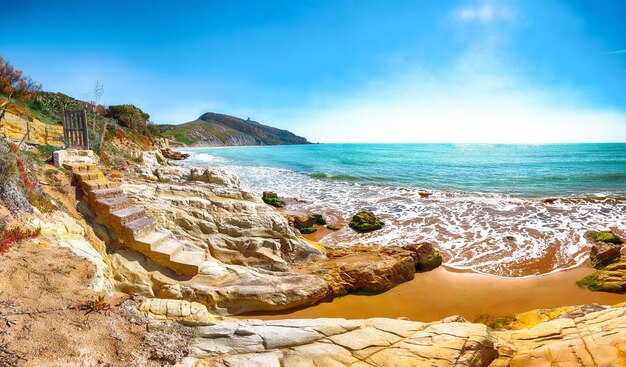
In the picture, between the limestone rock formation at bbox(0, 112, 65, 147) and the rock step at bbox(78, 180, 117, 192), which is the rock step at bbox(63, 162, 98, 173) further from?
the limestone rock formation at bbox(0, 112, 65, 147)

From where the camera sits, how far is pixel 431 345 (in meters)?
4.54

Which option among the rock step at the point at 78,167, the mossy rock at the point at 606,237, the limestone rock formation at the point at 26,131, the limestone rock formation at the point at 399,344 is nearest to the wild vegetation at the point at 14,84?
the limestone rock formation at the point at 26,131

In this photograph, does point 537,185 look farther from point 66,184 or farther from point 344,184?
point 66,184

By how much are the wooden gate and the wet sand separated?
497 inches

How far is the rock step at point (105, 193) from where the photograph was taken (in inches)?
320

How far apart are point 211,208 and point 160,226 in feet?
6.19

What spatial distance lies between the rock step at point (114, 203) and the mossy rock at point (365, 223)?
33.9 feet

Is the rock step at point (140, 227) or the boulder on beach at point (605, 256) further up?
the rock step at point (140, 227)

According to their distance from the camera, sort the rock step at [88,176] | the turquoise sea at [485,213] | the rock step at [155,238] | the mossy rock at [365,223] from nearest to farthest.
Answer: the rock step at [155,238] → the rock step at [88,176] → the turquoise sea at [485,213] → the mossy rock at [365,223]

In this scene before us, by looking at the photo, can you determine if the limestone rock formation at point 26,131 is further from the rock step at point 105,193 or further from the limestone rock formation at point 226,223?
the limestone rock formation at point 226,223

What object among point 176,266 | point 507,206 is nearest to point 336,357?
point 176,266

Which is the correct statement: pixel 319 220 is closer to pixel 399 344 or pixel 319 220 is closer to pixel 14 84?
pixel 399 344

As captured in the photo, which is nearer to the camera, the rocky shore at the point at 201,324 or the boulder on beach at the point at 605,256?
the rocky shore at the point at 201,324

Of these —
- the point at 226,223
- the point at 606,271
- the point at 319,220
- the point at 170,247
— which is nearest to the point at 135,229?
the point at 170,247
